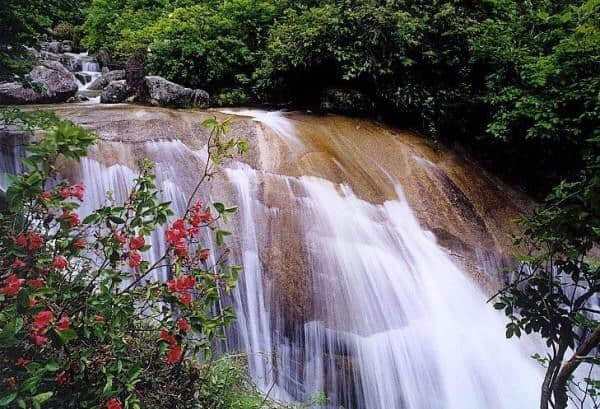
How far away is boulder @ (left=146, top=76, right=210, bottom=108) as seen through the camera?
7.15 m

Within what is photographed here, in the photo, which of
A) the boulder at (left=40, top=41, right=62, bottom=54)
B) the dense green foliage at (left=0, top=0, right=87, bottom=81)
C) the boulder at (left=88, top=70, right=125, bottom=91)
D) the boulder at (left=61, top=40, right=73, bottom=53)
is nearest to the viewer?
the dense green foliage at (left=0, top=0, right=87, bottom=81)

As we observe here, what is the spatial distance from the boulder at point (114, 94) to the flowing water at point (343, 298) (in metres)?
3.09

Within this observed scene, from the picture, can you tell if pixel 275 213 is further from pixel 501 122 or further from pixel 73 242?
pixel 501 122

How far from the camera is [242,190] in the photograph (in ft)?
15.4

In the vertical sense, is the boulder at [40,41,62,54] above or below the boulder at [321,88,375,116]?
above

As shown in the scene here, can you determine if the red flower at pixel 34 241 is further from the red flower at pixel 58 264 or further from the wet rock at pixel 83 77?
the wet rock at pixel 83 77

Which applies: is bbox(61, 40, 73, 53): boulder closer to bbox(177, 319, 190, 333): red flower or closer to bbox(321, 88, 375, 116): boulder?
bbox(321, 88, 375, 116): boulder

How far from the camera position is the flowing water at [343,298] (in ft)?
12.7

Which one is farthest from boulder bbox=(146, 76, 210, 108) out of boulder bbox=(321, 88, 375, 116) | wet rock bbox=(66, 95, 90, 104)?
boulder bbox=(321, 88, 375, 116)

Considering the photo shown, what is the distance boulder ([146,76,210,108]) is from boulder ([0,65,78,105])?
133 cm

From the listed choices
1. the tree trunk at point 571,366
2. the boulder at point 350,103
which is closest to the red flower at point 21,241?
the tree trunk at point 571,366

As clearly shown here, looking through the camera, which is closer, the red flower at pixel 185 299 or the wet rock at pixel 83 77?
the red flower at pixel 185 299

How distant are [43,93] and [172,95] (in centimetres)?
187

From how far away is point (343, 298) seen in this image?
4.14 m
